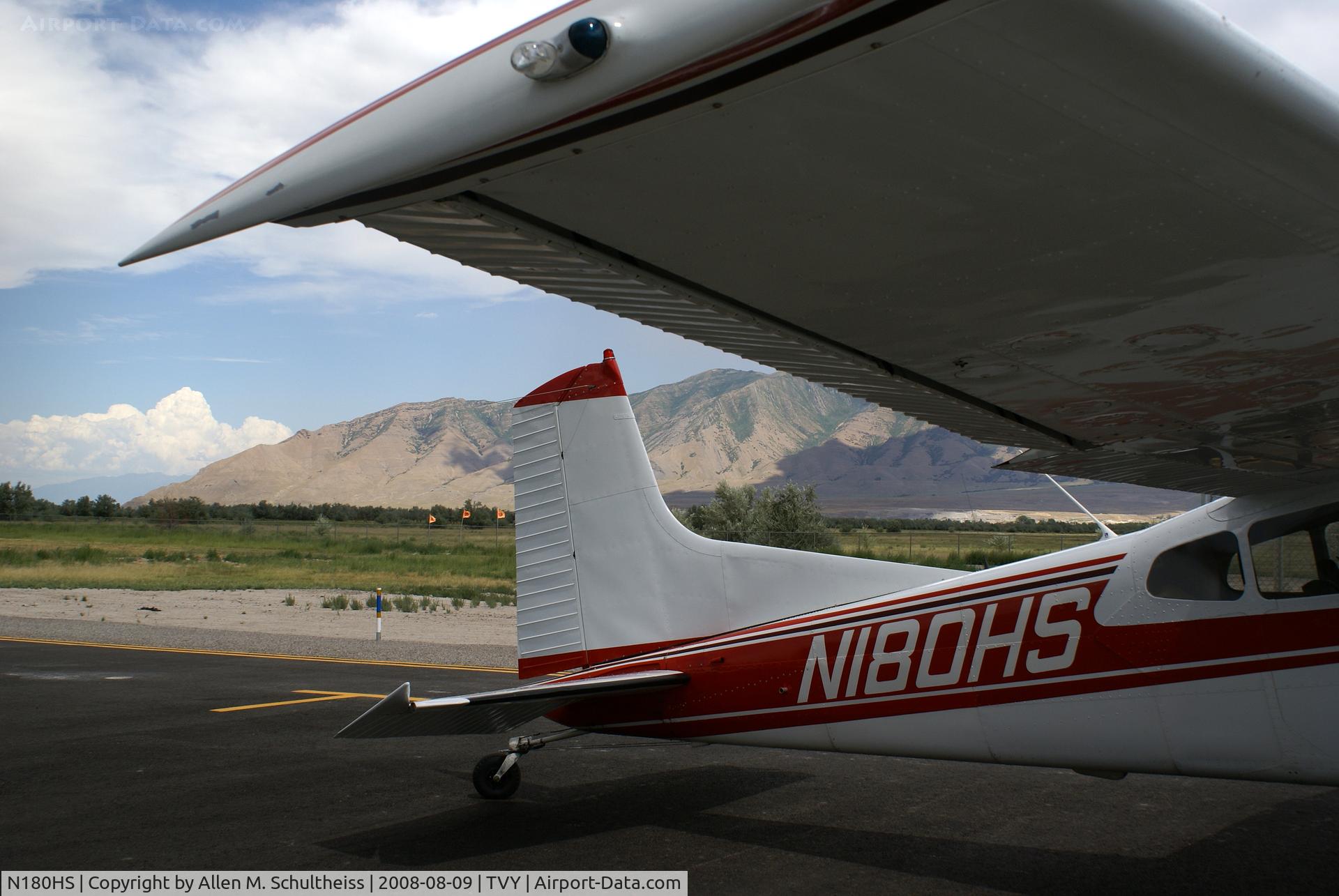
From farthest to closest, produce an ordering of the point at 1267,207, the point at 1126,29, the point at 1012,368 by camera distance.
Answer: the point at 1012,368 → the point at 1267,207 → the point at 1126,29

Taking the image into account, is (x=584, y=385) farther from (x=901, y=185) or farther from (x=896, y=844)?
(x=901, y=185)

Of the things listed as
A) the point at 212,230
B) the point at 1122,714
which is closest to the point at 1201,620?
the point at 1122,714

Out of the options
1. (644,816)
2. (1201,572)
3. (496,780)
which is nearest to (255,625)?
(496,780)

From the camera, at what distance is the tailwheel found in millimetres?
6125

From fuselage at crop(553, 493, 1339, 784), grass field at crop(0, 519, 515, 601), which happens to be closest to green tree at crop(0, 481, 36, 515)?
grass field at crop(0, 519, 515, 601)

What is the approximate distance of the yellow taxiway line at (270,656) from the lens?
13.0 meters

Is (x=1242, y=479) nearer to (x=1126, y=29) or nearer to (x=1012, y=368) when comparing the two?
(x=1012, y=368)

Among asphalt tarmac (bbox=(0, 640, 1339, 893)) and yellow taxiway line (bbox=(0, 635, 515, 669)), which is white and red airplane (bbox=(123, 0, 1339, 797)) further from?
yellow taxiway line (bbox=(0, 635, 515, 669))

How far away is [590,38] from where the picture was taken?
4.86 ft

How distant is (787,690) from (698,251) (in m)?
3.71

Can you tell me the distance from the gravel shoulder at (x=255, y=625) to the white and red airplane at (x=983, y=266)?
947 centimetres

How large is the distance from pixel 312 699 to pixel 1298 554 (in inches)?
371

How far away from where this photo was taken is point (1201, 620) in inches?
170

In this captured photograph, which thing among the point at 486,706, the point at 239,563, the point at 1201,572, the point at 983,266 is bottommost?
the point at 486,706
